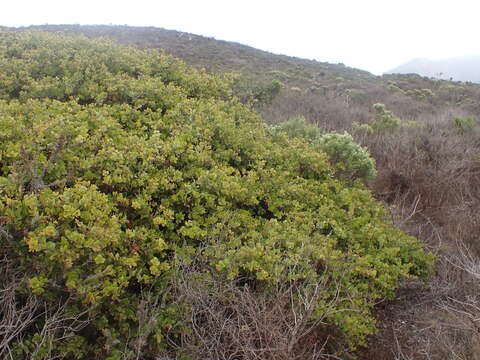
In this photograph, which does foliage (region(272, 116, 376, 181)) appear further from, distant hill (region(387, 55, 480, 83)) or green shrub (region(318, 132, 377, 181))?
distant hill (region(387, 55, 480, 83))

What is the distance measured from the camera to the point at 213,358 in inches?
95.1

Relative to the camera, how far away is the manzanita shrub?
2400mm

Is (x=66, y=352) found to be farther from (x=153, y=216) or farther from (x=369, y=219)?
(x=369, y=219)

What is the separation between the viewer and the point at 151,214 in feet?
10.4

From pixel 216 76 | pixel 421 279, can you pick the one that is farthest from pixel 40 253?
pixel 216 76

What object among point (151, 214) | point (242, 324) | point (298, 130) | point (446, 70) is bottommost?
point (242, 324)

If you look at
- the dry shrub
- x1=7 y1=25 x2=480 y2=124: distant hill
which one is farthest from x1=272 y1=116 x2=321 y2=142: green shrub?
the dry shrub

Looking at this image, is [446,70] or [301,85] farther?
[446,70]

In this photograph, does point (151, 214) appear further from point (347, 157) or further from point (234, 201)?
point (347, 157)

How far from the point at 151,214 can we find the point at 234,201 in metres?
0.88

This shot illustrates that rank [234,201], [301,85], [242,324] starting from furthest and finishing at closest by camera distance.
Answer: [301,85] < [234,201] < [242,324]

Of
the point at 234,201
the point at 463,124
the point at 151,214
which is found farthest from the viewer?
the point at 463,124

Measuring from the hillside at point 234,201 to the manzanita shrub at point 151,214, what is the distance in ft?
0.07

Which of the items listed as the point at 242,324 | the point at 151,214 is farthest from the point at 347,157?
the point at 242,324
